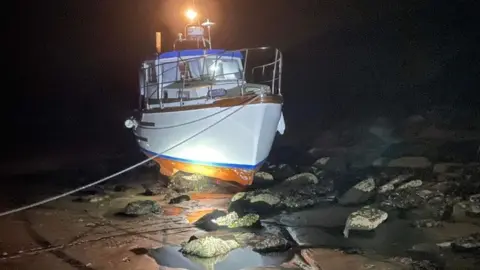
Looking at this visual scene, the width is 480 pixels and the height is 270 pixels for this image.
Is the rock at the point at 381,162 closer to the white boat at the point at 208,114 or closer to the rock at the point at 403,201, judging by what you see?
the white boat at the point at 208,114

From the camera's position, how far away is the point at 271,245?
271 inches

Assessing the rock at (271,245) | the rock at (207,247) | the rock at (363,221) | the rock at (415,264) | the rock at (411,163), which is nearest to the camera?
the rock at (415,264)

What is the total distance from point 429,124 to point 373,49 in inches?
450

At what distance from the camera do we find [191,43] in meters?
14.4

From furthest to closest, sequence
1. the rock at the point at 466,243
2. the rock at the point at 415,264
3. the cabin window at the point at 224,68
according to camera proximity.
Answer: the cabin window at the point at 224,68 < the rock at the point at 466,243 < the rock at the point at 415,264

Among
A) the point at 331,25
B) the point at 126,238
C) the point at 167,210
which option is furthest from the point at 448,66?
the point at 126,238

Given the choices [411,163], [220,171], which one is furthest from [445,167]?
[220,171]

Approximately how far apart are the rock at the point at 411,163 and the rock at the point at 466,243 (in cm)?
597

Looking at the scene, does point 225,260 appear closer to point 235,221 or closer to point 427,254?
point 235,221

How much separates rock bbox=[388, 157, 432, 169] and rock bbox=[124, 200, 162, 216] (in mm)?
7083

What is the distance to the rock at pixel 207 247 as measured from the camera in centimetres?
662

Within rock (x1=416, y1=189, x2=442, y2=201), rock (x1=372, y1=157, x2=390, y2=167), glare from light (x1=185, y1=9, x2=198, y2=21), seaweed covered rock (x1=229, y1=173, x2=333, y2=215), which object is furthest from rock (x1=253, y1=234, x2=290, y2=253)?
glare from light (x1=185, y1=9, x2=198, y2=21)

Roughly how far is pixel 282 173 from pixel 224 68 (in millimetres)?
3412

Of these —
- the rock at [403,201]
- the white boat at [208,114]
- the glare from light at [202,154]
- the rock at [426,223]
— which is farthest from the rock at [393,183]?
the glare from light at [202,154]
